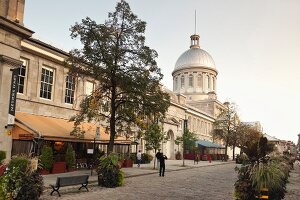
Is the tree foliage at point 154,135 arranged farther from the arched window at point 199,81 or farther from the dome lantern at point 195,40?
the dome lantern at point 195,40

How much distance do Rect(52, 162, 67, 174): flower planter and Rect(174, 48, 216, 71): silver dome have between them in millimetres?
71279

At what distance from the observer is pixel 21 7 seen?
68.9 ft

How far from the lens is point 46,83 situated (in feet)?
82.9

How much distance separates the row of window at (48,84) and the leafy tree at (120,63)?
195 cm

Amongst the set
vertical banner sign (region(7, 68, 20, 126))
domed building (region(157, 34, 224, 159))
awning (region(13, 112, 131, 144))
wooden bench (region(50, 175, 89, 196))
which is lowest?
wooden bench (region(50, 175, 89, 196))

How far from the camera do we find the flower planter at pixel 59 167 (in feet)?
70.3

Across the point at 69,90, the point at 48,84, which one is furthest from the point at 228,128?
the point at 48,84

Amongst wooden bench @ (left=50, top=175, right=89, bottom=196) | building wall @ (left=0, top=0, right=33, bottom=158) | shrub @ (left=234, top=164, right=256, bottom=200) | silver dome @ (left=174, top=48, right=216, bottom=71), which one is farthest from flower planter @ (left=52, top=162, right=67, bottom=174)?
silver dome @ (left=174, top=48, right=216, bottom=71)

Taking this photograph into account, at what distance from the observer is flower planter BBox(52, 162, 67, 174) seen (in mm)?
21438

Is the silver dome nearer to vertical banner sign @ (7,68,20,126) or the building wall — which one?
the building wall

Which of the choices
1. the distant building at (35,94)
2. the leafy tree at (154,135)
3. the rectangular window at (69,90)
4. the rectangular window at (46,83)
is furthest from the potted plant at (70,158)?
the leafy tree at (154,135)

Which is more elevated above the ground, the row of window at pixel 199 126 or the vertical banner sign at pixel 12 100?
the row of window at pixel 199 126

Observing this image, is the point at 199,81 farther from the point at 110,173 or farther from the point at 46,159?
the point at 110,173

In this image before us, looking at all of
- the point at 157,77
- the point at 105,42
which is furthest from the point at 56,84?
the point at 157,77
